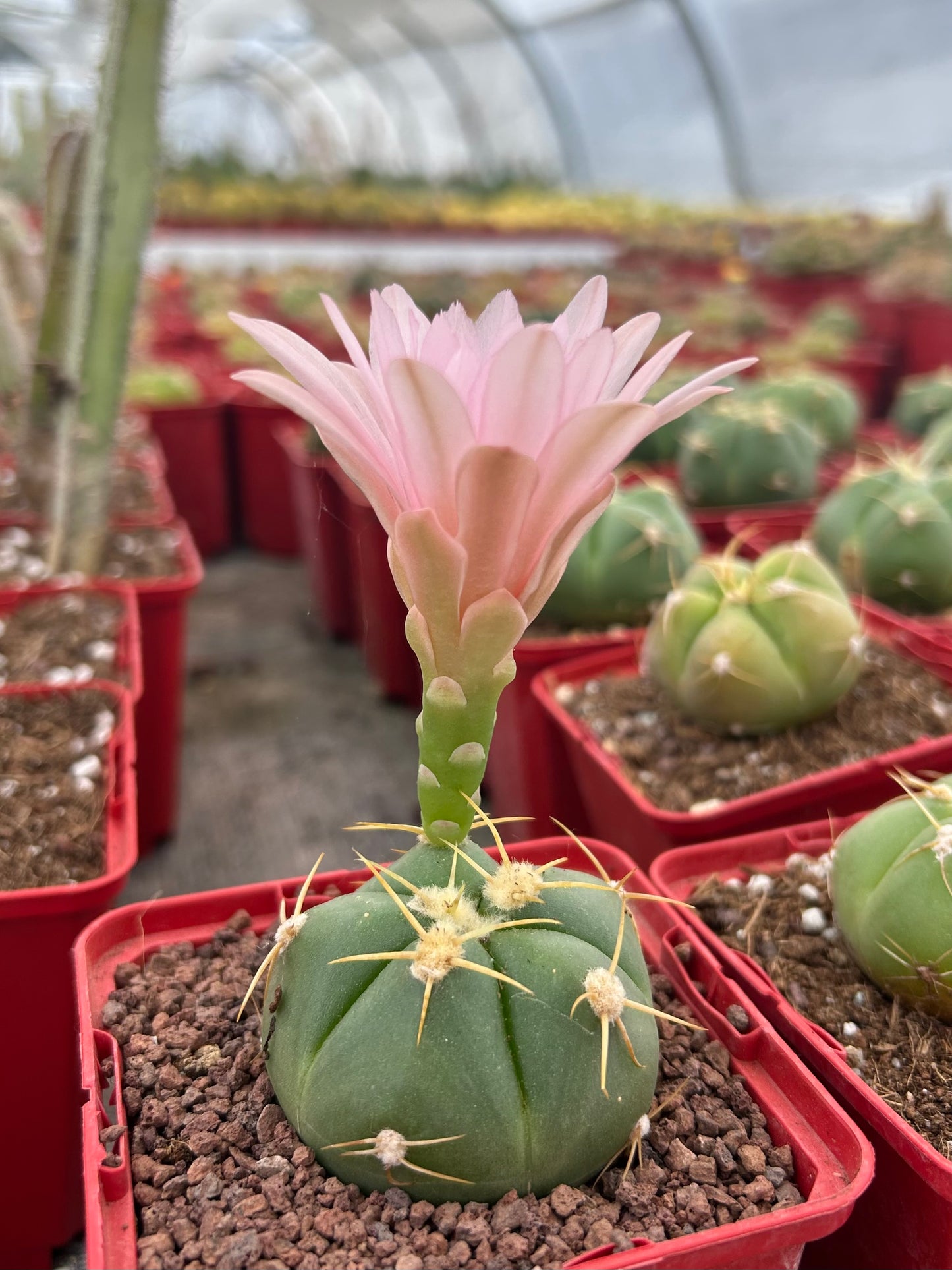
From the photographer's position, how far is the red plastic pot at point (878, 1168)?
2.48 feet

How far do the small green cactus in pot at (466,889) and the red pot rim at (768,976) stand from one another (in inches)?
7.2

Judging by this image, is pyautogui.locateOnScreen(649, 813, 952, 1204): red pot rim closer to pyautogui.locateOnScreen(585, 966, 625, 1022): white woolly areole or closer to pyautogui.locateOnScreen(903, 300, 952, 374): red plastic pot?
pyautogui.locateOnScreen(585, 966, 625, 1022): white woolly areole

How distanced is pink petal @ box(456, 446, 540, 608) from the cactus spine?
1.25m

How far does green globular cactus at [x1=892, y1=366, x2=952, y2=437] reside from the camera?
282 centimetres

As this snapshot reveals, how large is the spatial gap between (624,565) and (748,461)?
706 mm

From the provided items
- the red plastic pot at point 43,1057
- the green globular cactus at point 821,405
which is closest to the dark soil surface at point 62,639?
the red plastic pot at point 43,1057

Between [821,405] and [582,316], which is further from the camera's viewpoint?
[821,405]

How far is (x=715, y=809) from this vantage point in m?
1.17

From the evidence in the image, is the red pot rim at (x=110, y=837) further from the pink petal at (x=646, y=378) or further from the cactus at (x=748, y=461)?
the cactus at (x=748, y=461)

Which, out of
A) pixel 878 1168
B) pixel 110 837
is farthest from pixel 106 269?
pixel 878 1168

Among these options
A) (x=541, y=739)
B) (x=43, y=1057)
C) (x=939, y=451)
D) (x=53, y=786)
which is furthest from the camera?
(x=939, y=451)

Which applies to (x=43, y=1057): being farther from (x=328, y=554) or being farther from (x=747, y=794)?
(x=328, y=554)

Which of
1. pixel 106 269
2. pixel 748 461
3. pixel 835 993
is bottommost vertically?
pixel 835 993

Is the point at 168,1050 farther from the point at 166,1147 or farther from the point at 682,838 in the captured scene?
the point at 682,838
